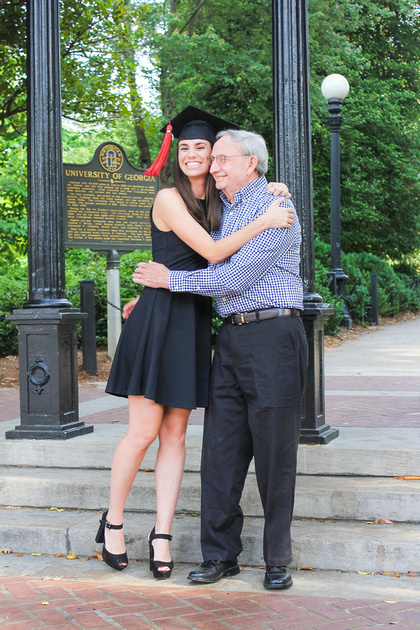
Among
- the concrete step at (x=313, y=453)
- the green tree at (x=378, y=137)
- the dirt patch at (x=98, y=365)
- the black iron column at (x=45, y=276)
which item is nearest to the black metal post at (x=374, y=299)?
the dirt patch at (x=98, y=365)

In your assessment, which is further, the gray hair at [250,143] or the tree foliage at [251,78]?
the tree foliage at [251,78]

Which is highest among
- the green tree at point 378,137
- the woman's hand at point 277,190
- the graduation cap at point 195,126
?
the green tree at point 378,137

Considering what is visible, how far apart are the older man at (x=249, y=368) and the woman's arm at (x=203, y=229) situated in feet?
0.14

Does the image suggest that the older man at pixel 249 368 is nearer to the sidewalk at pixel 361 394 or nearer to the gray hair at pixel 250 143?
the gray hair at pixel 250 143

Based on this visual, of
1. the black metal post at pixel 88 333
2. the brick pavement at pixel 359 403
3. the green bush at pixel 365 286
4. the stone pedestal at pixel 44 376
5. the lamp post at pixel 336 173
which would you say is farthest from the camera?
the green bush at pixel 365 286

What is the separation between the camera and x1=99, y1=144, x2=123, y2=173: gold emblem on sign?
970 cm

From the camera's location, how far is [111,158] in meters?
9.76

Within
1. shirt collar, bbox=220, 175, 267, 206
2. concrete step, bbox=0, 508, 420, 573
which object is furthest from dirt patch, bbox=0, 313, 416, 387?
shirt collar, bbox=220, 175, 267, 206

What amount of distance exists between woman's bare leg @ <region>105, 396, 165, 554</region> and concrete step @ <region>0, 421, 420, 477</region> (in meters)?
1.01

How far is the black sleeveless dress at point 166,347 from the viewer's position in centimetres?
345

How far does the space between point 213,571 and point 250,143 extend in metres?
2.02

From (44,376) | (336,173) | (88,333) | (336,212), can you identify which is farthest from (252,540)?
(336,173)

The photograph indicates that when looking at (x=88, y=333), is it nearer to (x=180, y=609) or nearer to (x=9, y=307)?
(x=9, y=307)

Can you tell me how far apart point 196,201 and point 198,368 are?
0.81m
